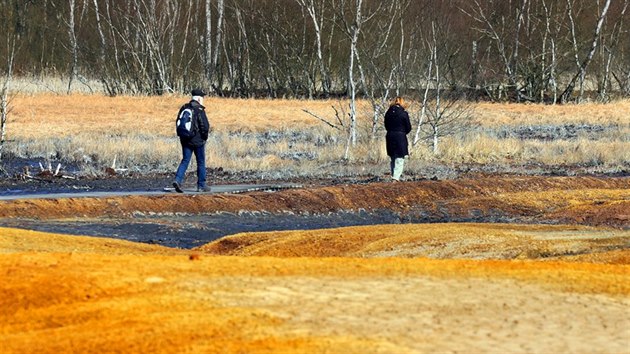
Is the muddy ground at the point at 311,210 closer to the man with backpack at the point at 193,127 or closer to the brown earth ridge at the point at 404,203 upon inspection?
the brown earth ridge at the point at 404,203

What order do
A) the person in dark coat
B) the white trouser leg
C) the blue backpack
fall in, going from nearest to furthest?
the blue backpack < the person in dark coat < the white trouser leg

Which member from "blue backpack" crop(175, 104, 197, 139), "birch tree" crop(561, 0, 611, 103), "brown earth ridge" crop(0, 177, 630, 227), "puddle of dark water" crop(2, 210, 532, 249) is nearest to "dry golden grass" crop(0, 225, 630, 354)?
"puddle of dark water" crop(2, 210, 532, 249)

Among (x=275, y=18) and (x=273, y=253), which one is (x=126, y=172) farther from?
(x=275, y=18)

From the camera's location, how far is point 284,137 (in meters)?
37.8

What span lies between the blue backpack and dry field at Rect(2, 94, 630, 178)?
6564 mm

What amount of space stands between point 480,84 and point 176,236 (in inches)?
1591

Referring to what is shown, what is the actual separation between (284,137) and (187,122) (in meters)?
17.3

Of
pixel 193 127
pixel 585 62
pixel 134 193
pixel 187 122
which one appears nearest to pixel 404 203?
pixel 193 127

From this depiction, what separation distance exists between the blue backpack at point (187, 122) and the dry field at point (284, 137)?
656cm

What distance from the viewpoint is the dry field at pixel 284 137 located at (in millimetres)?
29547

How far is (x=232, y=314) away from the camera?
8242 mm

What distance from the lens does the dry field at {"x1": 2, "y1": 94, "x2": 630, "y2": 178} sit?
2955 cm

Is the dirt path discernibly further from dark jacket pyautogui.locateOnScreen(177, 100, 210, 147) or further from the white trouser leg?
the white trouser leg

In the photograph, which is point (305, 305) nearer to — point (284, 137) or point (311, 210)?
point (311, 210)
